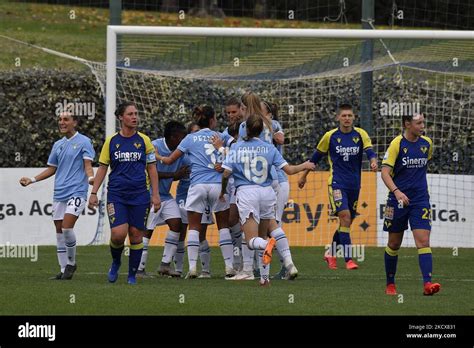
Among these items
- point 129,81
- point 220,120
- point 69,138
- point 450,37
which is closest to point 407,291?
point 69,138

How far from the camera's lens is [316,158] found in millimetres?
16422

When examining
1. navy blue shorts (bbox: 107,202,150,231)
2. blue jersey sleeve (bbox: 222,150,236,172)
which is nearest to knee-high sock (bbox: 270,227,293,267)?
blue jersey sleeve (bbox: 222,150,236,172)

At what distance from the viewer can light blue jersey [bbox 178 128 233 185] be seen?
14.6m

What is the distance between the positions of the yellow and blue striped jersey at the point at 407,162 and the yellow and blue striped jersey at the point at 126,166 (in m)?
2.81

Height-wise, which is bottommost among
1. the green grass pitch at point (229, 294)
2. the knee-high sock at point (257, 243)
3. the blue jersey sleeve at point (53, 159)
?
the green grass pitch at point (229, 294)

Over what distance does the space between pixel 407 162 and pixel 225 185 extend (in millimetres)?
2456

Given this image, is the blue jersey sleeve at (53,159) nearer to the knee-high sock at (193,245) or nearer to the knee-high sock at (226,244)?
the knee-high sock at (193,245)

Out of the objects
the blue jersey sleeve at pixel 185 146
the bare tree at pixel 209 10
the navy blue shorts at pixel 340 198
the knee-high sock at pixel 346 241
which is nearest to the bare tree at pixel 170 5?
the bare tree at pixel 209 10

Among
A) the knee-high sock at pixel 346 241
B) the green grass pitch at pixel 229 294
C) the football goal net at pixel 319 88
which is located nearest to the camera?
the green grass pitch at pixel 229 294

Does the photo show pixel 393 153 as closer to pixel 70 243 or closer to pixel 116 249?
pixel 116 249

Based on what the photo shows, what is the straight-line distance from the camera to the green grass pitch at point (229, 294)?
11281 mm

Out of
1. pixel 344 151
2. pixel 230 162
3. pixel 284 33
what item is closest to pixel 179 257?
pixel 230 162

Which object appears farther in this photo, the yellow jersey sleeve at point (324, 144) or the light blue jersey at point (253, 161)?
the yellow jersey sleeve at point (324, 144)

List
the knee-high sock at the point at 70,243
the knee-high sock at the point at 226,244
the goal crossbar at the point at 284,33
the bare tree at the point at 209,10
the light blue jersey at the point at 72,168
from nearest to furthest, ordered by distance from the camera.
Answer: the knee-high sock at the point at 70,243, the light blue jersey at the point at 72,168, the knee-high sock at the point at 226,244, the goal crossbar at the point at 284,33, the bare tree at the point at 209,10
